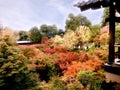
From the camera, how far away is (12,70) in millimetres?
10734

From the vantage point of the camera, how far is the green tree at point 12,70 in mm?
10641

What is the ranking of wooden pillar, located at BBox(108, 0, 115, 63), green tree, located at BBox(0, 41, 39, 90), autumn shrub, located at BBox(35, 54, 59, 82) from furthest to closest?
autumn shrub, located at BBox(35, 54, 59, 82), green tree, located at BBox(0, 41, 39, 90), wooden pillar, located at BBox(108, 0, 115, 63)

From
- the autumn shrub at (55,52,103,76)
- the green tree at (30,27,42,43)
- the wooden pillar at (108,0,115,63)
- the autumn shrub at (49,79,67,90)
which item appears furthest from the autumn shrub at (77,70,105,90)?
the green tree at (30,27,42,43)

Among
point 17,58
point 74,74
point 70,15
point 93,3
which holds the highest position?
point 70,15

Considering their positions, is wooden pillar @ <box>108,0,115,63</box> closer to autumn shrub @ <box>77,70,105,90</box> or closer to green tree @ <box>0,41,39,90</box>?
autumn shrub @ <box>77,70,105,90</box>

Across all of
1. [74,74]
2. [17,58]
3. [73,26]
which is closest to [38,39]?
[73,26]

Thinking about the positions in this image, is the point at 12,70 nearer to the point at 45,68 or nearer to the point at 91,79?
the point at 91,79

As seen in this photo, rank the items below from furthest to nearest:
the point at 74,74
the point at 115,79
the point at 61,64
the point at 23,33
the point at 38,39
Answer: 1. the point at 23,33
2. the point at 38,39
3. the point at 61,64
4. the point at 74,74
5. the point at 115,79

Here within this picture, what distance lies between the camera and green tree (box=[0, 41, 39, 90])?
1064 cm

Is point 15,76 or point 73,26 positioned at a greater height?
point 73,26

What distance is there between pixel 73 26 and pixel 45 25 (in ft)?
28.9

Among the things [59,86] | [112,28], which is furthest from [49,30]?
[112,28]

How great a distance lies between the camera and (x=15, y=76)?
35.6 ft

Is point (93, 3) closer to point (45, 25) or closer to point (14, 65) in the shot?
point (14, 65)
